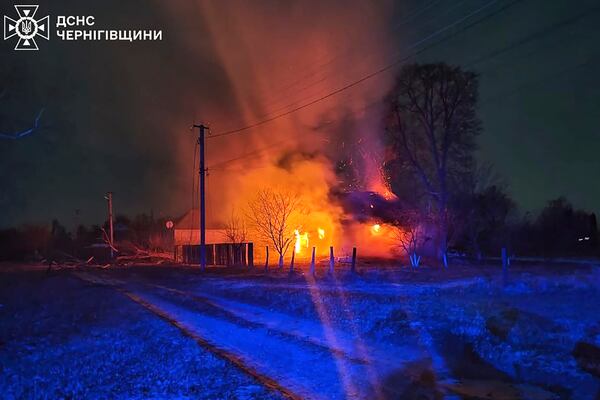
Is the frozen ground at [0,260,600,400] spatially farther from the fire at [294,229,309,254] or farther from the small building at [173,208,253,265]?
the fire at [294,229,309,254]

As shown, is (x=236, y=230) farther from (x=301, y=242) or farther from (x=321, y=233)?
(x=321, y=233)

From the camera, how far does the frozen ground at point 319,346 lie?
6.77 metres

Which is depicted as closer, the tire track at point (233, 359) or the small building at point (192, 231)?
the tire track at point (233, 359)

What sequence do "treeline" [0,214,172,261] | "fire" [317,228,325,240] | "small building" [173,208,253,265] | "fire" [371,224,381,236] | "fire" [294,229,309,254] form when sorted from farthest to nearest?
"treeline" [0,214,172,261]
"fire" [317,228,325,240]
"fire" [294,229,309,254]
"fire" [371,224,381,236]
"small building" [173,208,253,265]

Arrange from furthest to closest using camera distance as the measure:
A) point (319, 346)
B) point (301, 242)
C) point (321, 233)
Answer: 1. point (321, 233)
2. point (301, 242)
3. point (319, 346)

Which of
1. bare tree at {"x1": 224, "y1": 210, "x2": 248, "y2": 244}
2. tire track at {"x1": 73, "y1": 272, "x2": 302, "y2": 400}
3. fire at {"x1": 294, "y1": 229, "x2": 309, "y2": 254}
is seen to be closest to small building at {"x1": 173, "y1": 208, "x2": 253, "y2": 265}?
bare tree at {"x1": 224, "y1": 210, "x2": 248, "y2": 244}

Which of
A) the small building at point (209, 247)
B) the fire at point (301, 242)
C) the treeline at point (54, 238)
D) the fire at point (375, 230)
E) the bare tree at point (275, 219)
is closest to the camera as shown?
the bare tree at point (275, 219)

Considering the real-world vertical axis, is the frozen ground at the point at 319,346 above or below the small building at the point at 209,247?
below

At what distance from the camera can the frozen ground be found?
6766 mm

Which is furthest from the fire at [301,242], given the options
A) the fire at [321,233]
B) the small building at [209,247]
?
the small building at [209,247]

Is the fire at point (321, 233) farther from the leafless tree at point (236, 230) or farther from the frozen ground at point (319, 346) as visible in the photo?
the frozen ground at point (319, 346)

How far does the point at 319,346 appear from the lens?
9328 mm

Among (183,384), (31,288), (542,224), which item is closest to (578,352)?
(183,384)

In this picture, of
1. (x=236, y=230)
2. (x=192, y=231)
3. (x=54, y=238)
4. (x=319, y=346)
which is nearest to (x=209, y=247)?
(x=236, y=230)
